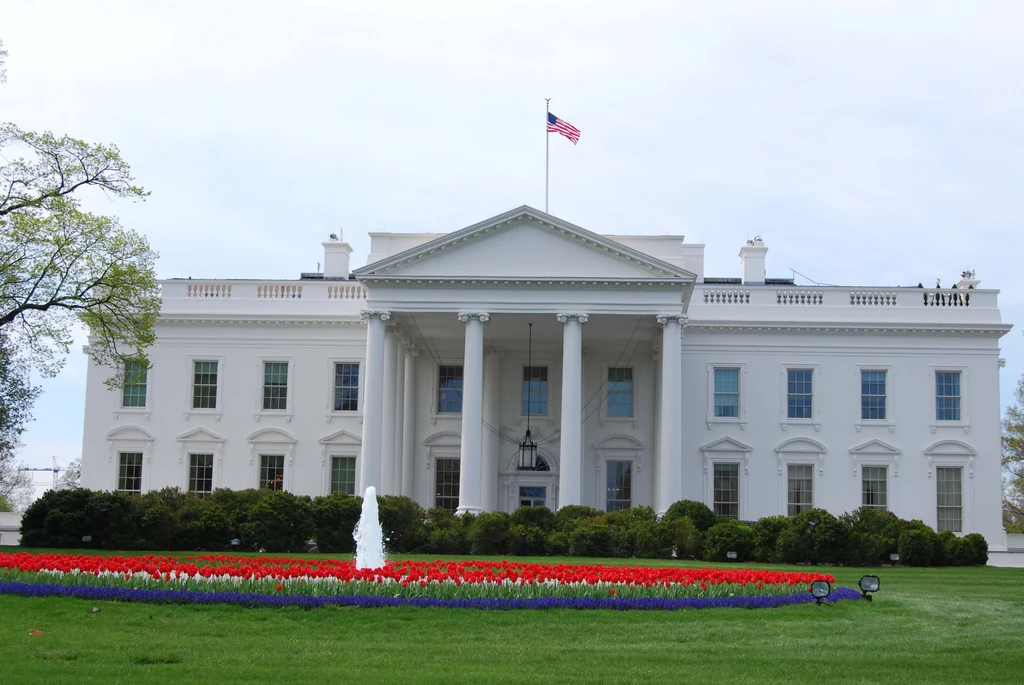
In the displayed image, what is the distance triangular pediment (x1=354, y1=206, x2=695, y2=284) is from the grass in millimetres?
20335

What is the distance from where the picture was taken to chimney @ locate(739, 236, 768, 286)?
48156mm

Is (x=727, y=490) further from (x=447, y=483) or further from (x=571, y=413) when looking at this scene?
(x=447, y=483)

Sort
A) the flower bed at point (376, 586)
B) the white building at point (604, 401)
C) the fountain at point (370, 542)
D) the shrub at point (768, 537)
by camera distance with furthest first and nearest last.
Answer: the white building at point (604, 401)
the shrub at point (768, 537)
the fountain at point (370, 542)
the flower bed at point (376, 586)

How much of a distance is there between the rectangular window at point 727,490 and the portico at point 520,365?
229cm

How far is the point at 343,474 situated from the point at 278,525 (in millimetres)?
11828

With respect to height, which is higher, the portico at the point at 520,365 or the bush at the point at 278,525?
the portico at the point at 520,365

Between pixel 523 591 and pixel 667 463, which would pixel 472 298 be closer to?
pixel 667 463

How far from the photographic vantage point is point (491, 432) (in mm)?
42875

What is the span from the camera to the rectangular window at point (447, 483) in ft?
143

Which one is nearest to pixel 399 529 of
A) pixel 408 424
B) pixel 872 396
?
pixel 408 424

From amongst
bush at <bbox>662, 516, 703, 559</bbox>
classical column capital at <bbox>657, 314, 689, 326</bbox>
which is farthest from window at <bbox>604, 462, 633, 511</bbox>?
bush at <bbox>662, 516, 703, 559</bbox>

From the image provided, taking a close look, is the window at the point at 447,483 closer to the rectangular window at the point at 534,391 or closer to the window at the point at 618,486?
the rectangular window at the point at 534,391

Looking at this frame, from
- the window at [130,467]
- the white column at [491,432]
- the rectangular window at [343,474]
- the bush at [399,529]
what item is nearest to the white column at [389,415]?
the rectangular window at [343,474]

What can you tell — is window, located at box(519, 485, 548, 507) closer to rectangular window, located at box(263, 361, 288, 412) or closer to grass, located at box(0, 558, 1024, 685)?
rectangular window, located at box(263, 361, 288, 412)
